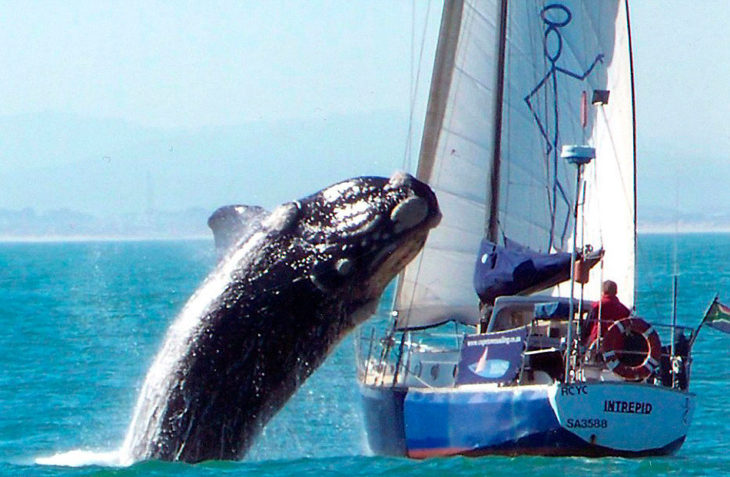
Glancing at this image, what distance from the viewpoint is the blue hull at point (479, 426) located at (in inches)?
721

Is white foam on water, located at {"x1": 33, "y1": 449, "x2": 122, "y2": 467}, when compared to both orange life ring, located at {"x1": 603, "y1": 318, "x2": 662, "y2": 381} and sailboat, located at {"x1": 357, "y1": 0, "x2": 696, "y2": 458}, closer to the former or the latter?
sailboat, located at {"x1": 357, "y1": 0, "x2": 696, "y2": 458}

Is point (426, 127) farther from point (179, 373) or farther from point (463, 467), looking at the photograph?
point (179, 373)

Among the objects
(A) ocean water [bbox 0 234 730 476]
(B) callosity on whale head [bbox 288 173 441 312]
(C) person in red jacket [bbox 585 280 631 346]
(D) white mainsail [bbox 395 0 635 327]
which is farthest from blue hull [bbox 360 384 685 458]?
(B) callosity on whale head [bbox 288 173 441 312]

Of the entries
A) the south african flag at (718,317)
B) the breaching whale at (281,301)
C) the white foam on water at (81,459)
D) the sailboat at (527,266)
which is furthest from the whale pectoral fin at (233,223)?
the south african flag at (718,317)

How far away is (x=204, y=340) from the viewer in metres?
12.7

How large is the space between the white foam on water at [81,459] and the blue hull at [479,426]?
3.61m

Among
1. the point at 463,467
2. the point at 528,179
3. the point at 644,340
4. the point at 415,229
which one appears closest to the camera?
the point at 415,229

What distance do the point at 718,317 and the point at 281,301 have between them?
9.05 m

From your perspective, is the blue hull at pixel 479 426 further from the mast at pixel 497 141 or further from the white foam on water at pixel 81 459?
the mast at pixel 497 141

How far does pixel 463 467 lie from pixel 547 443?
4.35 feet

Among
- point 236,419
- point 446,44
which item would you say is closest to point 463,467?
point 236,419

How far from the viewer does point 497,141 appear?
80.2 ft

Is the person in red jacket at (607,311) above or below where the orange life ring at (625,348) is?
above

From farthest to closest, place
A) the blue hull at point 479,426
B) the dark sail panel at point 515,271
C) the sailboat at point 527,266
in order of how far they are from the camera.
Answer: the dark sail panel at point 515,271 < the sailboat at point 527,266 < the blue hull at point 479,426
